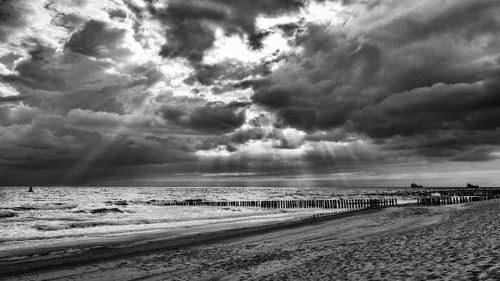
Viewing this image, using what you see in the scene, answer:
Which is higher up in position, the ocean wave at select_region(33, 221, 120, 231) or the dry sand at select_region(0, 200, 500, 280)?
the dry sand at select_region(0, 200, 500, 280)

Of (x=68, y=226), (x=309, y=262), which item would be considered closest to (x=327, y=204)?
(x=68, y=226)

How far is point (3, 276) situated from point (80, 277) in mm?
3219

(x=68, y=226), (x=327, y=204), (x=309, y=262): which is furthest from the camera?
(x=327, y=204)

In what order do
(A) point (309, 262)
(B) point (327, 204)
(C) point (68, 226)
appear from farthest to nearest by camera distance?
(B) point (327, 204)
(C) point (68, 226)
(A) point (309, 262)

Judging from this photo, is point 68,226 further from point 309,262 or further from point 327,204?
point 327,204

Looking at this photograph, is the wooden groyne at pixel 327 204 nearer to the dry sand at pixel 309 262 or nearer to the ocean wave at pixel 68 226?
the ocean wave at pixel 68 226

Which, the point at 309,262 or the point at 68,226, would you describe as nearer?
the point at 309,262

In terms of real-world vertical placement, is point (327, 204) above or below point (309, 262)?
above

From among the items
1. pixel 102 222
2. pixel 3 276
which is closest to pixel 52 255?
pixel 3 276

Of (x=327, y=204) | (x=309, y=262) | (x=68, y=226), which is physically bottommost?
(x=68, y=226)

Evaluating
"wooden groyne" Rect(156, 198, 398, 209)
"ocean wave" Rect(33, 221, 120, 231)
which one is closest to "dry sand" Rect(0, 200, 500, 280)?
"ocean wave" Rect(33, 221, 120, 231)

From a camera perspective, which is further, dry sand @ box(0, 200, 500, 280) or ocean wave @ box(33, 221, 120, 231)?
ocean wave @ box(33, 221, 120, 231)

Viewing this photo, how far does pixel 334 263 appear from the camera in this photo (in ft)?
37.4

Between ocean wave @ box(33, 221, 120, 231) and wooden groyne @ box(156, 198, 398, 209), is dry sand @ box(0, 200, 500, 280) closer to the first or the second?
ocean wave @ box(33, 221, 120, 231)
